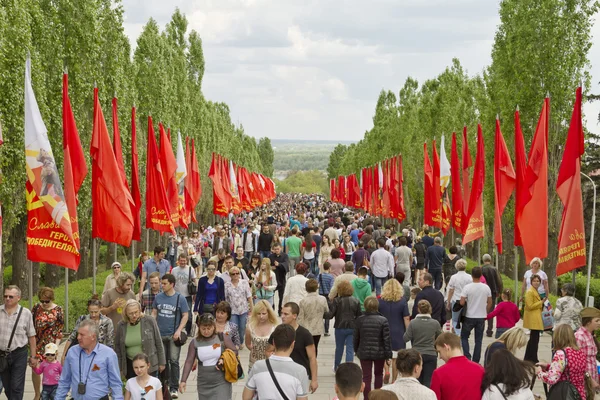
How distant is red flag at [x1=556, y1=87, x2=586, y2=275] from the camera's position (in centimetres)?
1260

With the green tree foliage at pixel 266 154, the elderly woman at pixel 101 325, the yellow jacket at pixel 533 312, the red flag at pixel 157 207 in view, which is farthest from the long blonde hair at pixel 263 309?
the green tree foliage at pixel 266 154

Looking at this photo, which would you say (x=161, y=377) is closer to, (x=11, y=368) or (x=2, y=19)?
(x=11, y=368)

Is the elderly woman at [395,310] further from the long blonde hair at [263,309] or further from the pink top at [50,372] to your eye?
the pink top at [50,372]

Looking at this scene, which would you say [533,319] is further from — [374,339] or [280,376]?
[280,376]

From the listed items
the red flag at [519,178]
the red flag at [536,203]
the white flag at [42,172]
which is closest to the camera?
the white flag at [42,172]

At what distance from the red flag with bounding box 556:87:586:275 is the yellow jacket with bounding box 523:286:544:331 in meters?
0.53

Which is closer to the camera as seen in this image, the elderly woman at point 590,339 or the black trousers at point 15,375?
the elderly woman at point 590,339

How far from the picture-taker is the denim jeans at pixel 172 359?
429 inches

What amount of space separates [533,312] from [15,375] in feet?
24.5

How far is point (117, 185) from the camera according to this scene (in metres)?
15.2

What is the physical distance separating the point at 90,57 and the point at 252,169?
87.7m

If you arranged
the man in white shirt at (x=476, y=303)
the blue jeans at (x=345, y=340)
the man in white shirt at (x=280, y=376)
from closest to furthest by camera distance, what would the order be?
the man in white shirt at (x=280, y=376) → the blue jeans at (x=345, y=340) → the man in white shirt at (x=476, y=303)

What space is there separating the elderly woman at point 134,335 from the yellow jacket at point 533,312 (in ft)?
20.1

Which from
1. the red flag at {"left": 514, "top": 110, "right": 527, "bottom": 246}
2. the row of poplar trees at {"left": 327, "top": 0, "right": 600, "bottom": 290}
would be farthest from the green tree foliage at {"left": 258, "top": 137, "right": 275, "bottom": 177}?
the red flag at {"left": 514, "top": 110, "right": 527, "bottom": 246}
